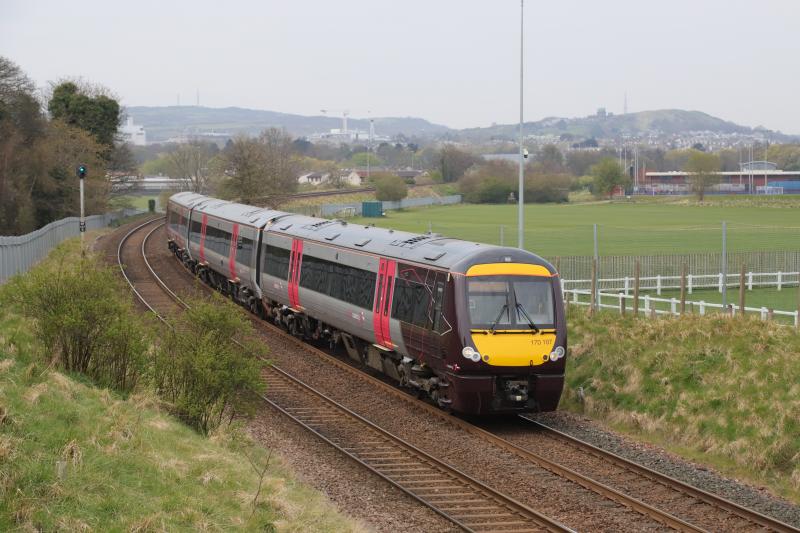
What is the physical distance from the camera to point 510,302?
1812 cm

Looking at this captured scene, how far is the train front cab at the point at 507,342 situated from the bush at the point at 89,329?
5587 millimetres

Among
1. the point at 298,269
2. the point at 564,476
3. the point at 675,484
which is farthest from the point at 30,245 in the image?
the point at 675,484

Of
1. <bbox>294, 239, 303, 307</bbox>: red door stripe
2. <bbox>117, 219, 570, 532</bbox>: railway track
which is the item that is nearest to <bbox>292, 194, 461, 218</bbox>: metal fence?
<bbox>294, 239, 303, 307</bbox>: red door stripe

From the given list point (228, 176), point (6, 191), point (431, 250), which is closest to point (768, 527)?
point (431, 250)

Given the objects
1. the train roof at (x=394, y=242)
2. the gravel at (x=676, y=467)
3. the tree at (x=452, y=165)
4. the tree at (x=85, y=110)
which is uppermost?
the tree at (x=85, y=110)

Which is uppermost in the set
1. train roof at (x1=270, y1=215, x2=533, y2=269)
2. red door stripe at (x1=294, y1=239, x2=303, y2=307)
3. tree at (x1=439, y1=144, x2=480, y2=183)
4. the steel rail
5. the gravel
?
tree at (x1=439, y1=144, x2=480, y2=183)

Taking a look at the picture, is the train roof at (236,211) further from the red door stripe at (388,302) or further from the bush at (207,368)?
the bush at (207,368)

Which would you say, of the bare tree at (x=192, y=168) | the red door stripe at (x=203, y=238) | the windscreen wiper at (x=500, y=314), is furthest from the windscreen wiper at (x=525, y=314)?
the bare tree at (x=192, y=168)

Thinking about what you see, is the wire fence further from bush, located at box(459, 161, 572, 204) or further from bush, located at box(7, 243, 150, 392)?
bush, located at box(459, 161, 572, 204)

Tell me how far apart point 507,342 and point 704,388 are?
371 cm

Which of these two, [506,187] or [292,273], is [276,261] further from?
[506,187]

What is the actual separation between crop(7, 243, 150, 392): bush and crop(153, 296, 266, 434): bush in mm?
558

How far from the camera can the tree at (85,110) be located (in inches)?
3241

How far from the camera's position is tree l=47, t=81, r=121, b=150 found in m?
82.3
